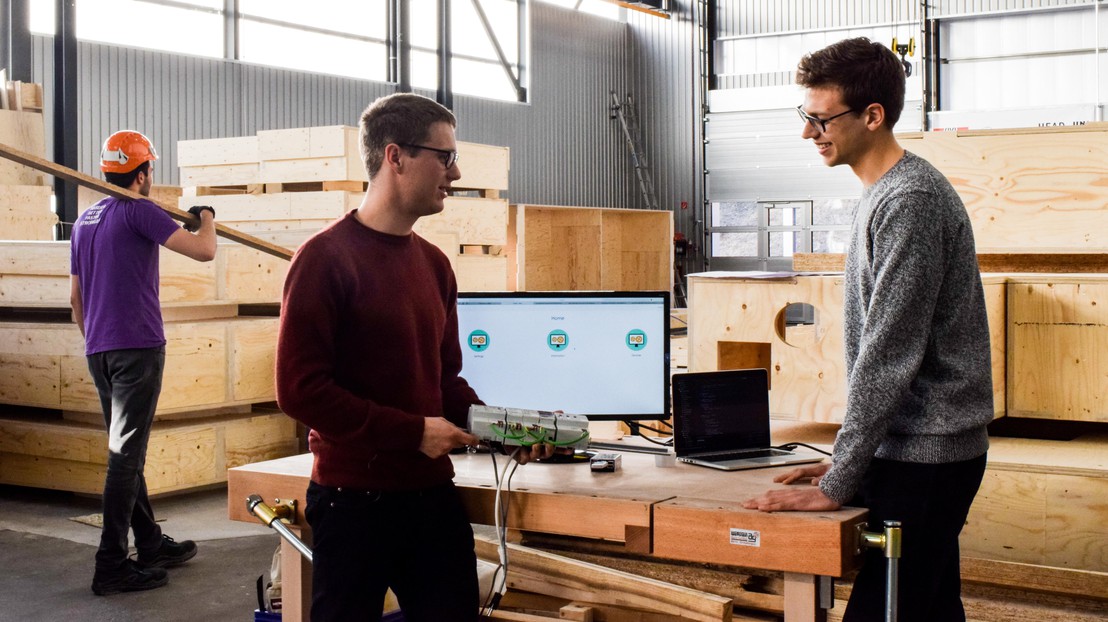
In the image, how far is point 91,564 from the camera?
563 cm

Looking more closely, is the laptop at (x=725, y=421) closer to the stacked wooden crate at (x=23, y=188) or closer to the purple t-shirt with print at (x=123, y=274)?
the purple t-shirt with print at (x=123, y=274)

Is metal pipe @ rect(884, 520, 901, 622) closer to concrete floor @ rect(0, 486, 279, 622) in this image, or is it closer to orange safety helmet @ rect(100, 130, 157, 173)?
concrete floor @ rect(0, 486, 279, 622)

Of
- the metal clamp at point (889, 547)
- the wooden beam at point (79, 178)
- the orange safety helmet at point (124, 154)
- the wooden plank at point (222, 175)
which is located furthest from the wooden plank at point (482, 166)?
the metal clamp at point (889, 547)

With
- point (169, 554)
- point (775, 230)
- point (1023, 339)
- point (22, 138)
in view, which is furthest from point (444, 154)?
point (775, 230)

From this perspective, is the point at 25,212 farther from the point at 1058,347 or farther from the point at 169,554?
the point at 1058,347

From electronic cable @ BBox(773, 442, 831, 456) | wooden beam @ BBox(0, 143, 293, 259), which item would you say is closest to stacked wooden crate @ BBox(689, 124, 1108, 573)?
electronic cable @ BBox(773, 442, 831, 456)

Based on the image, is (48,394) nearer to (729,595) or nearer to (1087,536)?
(729,595)

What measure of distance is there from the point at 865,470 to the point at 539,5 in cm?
1716

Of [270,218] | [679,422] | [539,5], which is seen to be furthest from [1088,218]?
[539,5]

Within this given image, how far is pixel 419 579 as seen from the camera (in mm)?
2529

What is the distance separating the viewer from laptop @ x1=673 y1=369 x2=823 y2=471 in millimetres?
3072

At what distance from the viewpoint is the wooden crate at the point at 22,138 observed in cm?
879

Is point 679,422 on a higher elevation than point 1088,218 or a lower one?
lower

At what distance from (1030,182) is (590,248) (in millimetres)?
13363
